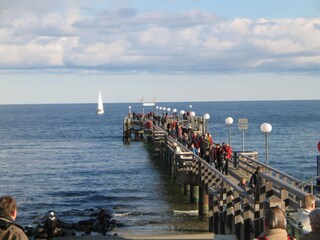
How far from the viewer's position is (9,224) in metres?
4.97

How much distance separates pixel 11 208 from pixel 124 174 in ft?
112

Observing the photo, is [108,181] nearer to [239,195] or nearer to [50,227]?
[50,227]

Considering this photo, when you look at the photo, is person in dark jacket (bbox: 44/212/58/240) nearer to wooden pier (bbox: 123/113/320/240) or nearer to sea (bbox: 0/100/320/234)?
wooden pier (bbox: 123/113/320/240)

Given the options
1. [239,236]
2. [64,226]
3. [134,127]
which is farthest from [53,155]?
[239,236]

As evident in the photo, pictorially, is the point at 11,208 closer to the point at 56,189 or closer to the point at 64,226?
the point at 64,226

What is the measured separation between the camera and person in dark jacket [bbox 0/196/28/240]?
194 inches

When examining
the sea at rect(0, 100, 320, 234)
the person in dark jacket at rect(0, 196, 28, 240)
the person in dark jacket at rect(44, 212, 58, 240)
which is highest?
the person in dark jacket at rect(0, 196, 28, 240)

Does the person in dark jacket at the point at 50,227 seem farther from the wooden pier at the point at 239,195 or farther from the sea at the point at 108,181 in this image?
the sea at the point at 108,181

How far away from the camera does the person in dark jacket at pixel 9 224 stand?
4930 mm

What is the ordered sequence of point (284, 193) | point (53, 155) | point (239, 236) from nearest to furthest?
1. point (284, 193)
2. point (239, 236)
3. point (53, 155)

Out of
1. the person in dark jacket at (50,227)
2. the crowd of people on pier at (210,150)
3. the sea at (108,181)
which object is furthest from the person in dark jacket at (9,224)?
the crowd of people on pier at (210,150)

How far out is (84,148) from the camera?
6347 cm

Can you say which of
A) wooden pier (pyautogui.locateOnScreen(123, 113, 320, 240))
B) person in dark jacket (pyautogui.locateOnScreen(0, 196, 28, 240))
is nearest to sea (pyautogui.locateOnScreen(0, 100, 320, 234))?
wooden pier (pyautogui.locateOnScreen(123, 113, 320, 240))

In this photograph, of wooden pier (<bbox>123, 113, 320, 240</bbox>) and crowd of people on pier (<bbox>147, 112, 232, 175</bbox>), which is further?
crowd of people on pier (<bbox>147, 112, 232, 175</bbox>)
